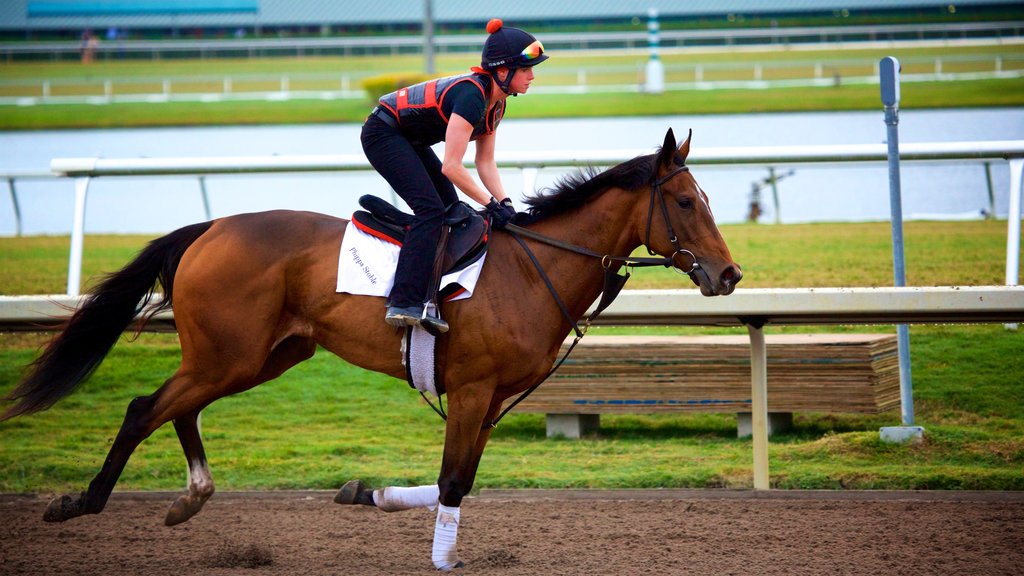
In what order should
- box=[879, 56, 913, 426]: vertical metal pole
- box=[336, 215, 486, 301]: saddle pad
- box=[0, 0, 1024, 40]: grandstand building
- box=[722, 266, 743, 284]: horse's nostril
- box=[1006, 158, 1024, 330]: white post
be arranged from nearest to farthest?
1. box=[722, 266, 743, 284]: horse's nostril
2. box=[336, 215, 486, 301]: saddle pad
3. box=[879, 56, 913, 426]: vertical metal pole
4. box=[1006, 158, 1024, 330]: white post
5. box=[0, 0, 1024, 40]: grandstand building

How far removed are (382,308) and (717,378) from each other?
283cm

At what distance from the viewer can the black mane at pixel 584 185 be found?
4879 mm

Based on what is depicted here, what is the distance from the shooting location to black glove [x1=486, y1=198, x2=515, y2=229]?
16.4 feet

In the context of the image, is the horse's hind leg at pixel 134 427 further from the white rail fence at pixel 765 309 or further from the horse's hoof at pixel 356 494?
the white rail fence at pixel 765 309

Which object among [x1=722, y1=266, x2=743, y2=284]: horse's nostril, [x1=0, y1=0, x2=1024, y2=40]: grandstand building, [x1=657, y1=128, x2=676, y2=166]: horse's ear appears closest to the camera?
[x1=722, y1=266, x2=743, y2=284]: horse's nostril

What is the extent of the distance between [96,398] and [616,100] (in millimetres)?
25392

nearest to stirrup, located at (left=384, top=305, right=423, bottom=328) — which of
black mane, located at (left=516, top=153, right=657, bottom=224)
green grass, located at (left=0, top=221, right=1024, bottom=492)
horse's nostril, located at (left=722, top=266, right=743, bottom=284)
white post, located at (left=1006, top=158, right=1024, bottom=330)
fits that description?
black mane, located at (left=516, top=153, right=657, bottom=224)

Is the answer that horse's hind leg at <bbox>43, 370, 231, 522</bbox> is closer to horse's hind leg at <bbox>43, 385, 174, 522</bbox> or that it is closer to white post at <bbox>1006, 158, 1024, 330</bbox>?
horse's hind leg at <bbox>43, 385, 174, 522</bbox>

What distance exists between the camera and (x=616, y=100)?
3198cm

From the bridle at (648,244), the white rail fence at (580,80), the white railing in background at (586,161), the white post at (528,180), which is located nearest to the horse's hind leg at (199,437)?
the bridle at (648,244)

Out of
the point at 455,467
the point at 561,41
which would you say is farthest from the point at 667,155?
the point at 561,41

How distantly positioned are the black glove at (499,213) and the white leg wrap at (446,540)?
1298 mm

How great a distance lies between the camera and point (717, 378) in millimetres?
6977

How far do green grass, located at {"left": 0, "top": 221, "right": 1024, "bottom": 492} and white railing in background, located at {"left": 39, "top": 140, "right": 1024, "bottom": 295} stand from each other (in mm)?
882
